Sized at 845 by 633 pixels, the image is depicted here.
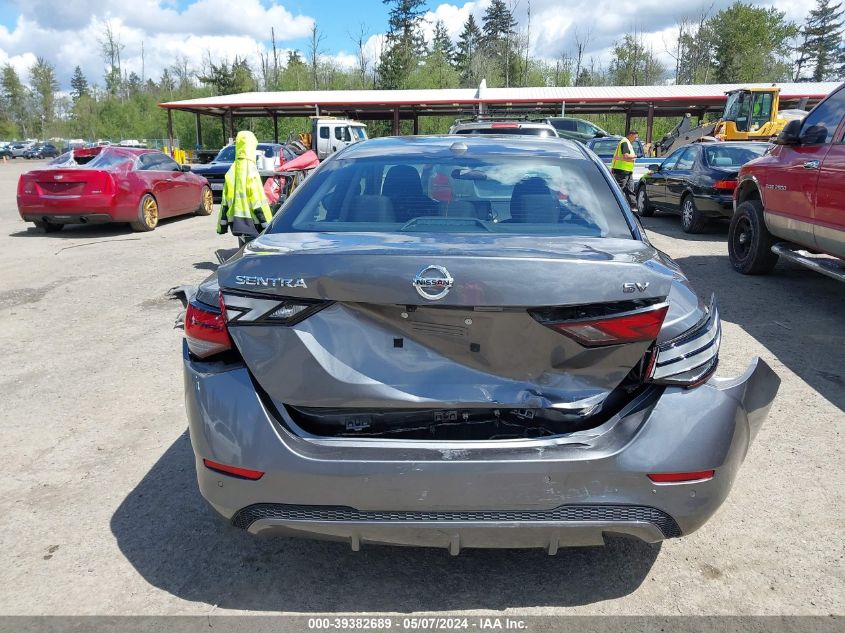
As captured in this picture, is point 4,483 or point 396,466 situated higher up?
point 396,466

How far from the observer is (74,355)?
550cm

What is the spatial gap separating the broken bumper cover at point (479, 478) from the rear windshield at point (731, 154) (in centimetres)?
1027

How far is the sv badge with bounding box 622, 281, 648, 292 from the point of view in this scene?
211cm

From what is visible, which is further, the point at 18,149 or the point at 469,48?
the point at 469,48

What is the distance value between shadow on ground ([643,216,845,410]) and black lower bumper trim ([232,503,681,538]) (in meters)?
2.86

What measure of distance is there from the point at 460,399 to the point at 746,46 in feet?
264

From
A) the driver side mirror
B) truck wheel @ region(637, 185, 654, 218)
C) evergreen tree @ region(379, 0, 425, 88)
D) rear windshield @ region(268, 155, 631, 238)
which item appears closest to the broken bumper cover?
rear windshield @ region(268, 155, 631, 238)

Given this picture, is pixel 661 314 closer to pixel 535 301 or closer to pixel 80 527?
pixel 535 301

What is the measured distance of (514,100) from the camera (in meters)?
34.1

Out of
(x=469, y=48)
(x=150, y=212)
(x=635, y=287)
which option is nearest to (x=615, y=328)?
(x=635, y=287)

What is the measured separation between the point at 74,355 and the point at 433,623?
432 centimetres

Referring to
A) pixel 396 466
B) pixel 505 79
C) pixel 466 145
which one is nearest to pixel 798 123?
pixel 466 145

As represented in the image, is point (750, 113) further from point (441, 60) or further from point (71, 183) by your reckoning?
point (441, 60)

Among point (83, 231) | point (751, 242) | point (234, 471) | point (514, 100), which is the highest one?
point (514, 100)
